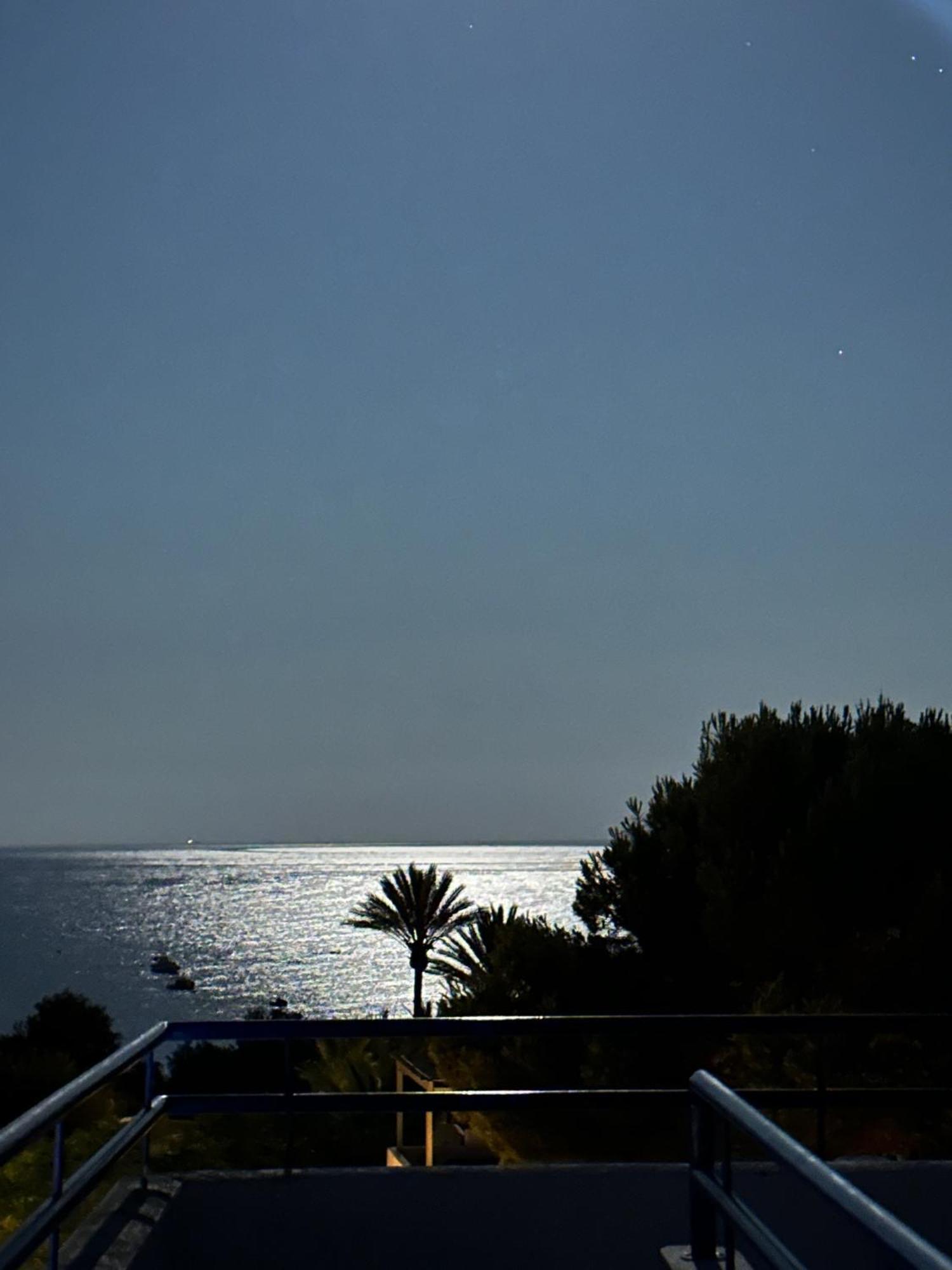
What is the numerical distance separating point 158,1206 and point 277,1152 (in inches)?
786

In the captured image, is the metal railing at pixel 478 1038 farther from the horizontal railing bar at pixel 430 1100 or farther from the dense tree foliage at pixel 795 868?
the dense tree foliage at pixel 795 868

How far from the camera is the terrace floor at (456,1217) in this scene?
17.3ft

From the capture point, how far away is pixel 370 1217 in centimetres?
536

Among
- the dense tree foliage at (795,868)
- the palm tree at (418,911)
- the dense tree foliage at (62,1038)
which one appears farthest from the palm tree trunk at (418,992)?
the dense tree foliage at (795,868)

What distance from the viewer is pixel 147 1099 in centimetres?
525

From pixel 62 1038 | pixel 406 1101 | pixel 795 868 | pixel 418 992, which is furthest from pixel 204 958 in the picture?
pixel 406 1101

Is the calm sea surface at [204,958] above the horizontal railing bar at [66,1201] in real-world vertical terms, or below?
below

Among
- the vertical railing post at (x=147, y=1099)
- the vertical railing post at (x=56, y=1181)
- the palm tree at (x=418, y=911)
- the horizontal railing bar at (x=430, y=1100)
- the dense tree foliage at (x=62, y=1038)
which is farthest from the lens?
the palm tree at (x=418, y=911)

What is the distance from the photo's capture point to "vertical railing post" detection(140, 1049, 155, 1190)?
520cm

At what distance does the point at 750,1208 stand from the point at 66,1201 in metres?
1.93

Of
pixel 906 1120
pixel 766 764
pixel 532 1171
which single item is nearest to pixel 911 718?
pixel 766 764

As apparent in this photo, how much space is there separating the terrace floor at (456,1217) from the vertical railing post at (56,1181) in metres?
1.63

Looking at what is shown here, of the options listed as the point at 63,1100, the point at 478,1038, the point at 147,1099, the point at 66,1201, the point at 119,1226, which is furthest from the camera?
the point at 478,1038

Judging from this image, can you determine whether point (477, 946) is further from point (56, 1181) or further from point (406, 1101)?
point (56, 1181)
